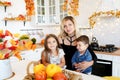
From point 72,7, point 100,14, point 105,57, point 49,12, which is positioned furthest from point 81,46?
point 49,12

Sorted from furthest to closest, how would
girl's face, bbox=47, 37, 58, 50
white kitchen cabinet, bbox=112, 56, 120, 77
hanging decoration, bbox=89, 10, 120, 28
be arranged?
1. hanging decoration, bbox=89, 10, 120, 28
2. white kitchen cabinet, bbox=112, 56, 120, 77
3. girl's face, bbox=47, 37, 58, 50

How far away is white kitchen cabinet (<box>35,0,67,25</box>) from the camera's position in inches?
166

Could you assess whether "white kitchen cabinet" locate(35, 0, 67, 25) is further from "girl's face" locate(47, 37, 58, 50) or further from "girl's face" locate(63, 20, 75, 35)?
"girl's face" locate(47, 37, 58, 50)

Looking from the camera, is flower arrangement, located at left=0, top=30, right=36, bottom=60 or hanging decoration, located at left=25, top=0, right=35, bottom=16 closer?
flower arrangement, located at left=0, top=30, right=36, bottom=60

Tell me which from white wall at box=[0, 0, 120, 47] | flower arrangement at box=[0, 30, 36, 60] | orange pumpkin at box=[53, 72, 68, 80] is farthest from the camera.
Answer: white wall at box=[0, 0, 120, 47]

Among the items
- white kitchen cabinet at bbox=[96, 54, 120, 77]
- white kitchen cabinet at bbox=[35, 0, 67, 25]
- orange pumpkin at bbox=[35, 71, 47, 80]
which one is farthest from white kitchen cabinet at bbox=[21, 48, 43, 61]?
orange pumpkin at bbox=[35, 71, 47, 80]

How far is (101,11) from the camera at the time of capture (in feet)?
11.0

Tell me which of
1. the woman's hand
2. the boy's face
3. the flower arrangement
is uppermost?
the flower arrangement

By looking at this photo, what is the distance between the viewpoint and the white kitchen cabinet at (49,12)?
4207 millimetres

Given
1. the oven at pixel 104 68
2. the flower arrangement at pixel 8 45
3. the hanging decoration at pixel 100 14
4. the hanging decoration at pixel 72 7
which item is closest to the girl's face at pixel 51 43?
the flower arrangement at pixel 8 45

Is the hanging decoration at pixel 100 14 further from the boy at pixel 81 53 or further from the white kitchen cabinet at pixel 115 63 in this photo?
the boy at pixel 81 53

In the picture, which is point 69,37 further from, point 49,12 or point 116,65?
point 49,12

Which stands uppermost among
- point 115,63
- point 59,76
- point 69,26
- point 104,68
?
point 69,26

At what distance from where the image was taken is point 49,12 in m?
4.39
